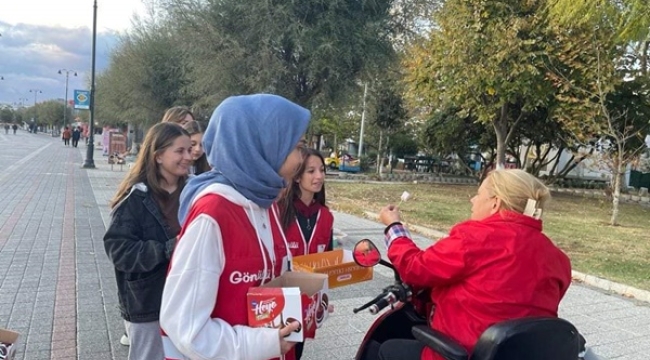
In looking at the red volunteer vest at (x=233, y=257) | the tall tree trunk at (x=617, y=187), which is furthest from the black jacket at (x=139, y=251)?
the tall tree trunk at (x=617, y=187)

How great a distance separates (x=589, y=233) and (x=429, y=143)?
47.2 feet

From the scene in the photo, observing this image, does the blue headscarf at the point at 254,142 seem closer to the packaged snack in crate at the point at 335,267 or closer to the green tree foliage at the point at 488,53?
the packaged snack in crate at the point at 335,267

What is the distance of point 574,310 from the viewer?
5.86 metres

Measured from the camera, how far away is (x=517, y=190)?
7.93 feet

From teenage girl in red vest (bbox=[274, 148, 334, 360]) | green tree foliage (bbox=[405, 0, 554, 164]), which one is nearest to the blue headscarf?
teenage girl in red vest (bbox=[274, 148, 334, 360])

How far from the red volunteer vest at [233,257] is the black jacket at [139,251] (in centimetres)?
119

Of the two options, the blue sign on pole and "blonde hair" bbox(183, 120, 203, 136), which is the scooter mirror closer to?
"blonde hair" bbox(183, 120, 203, 136)

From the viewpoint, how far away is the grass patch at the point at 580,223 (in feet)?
26.1

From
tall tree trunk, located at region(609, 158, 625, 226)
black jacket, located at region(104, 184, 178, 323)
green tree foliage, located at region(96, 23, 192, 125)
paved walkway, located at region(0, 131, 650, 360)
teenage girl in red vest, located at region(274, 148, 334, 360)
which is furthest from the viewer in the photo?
green tree foliage, located at region(96, 23, 192, 125)

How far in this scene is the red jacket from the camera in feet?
7.41

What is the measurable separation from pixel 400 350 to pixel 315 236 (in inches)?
49.5

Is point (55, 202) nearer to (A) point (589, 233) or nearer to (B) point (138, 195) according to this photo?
(B) point (138, 195)

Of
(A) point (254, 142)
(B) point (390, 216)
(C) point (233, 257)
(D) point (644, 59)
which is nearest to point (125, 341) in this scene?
(B) point (390, 216)

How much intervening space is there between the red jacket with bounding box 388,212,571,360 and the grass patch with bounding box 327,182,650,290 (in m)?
2.36
